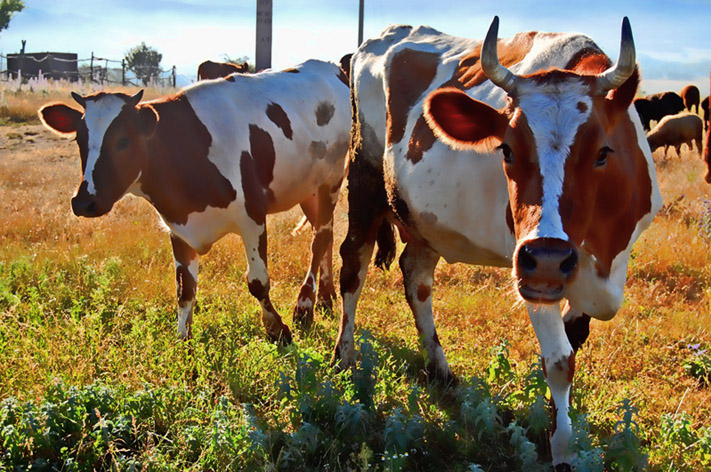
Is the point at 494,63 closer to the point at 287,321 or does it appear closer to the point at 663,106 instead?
the point at 287,321

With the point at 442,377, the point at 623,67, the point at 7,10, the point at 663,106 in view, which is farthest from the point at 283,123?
the point at 7,10

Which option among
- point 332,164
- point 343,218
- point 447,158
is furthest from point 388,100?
point 343,218

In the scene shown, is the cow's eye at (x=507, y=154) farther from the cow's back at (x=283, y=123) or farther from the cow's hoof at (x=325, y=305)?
the cow's hoof at (x=325, y=305)

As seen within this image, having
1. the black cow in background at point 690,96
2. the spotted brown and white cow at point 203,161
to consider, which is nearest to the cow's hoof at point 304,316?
the spotted brown and white cow at point 203,161

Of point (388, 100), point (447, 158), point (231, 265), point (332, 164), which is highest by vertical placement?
point (388, 100)

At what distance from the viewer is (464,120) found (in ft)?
11.0

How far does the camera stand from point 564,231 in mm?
2607

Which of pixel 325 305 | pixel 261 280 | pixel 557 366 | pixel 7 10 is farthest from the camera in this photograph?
pixel 7 10

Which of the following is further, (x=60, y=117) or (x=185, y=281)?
(x=185, y=281)

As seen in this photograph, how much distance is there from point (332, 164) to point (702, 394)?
382cm

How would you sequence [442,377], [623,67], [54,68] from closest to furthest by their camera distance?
1. [623,67]
2. [442,377]
3. [54,68]

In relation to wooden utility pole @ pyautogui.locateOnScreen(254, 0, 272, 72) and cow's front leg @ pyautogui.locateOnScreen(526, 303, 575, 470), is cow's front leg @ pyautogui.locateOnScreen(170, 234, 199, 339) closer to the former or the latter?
cow's front leg @ pyautogui.locateOnScreen(526, 303, 575, 470)

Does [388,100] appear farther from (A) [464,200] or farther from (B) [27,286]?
(B) [27,286]

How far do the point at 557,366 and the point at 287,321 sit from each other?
3011 mm
